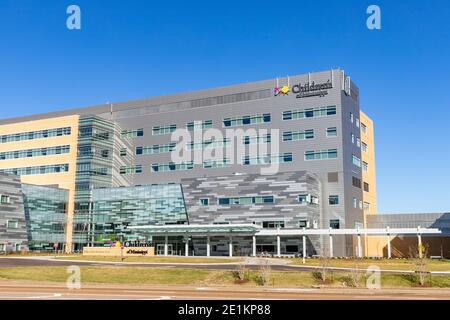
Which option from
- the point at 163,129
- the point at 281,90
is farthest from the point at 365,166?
the point at 163,129

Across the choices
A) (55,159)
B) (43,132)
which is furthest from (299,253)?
(43,132)

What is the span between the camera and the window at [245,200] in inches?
3317

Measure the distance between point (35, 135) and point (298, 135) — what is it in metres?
60.5

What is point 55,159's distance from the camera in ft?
345

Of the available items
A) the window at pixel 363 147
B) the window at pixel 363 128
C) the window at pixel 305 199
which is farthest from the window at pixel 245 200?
the window at pixel 363 128

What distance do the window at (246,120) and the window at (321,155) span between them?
1063 cm

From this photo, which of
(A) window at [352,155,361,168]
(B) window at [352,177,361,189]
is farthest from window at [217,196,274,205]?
(A) window at [352,155,361,168]

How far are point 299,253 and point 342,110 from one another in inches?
1084

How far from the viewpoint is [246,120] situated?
309ft

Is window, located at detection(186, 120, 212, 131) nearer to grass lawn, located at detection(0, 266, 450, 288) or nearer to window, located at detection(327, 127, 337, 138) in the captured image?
window, located at detection(327, 127, 337, 138)

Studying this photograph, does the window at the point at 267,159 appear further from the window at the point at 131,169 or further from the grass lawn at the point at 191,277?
the grass lawn at the point at 191,277

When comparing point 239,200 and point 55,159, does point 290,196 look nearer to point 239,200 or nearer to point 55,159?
point 239,200

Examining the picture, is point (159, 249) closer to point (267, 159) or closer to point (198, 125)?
point (267, 159)

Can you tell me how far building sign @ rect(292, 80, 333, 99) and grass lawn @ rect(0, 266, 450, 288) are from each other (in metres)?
54.5
